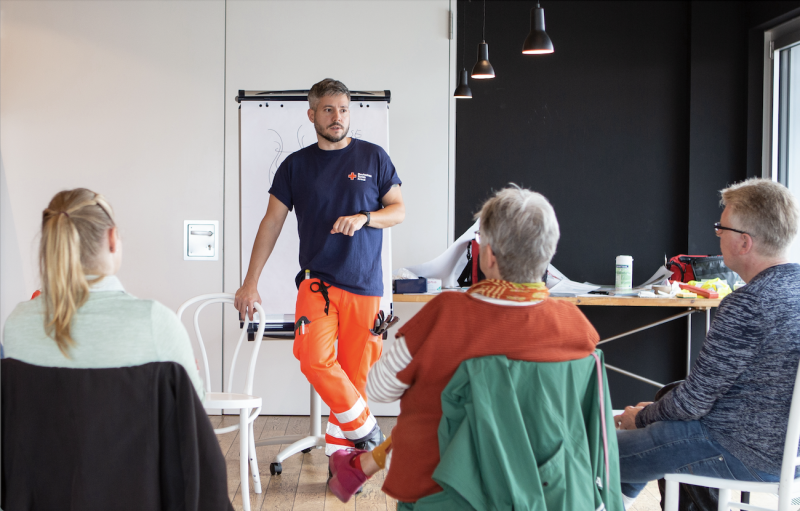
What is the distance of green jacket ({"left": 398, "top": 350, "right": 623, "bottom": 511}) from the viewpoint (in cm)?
117

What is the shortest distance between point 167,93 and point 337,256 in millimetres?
2106

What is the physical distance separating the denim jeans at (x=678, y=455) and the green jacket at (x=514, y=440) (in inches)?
17.0

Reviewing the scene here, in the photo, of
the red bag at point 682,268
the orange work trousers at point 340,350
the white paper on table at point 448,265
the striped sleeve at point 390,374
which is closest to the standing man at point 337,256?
the orange work trousers at point 340,350

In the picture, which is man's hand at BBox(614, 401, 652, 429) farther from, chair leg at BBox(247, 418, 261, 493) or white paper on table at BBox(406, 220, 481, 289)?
white paper on table at BBox(406, 220, 481, 289)

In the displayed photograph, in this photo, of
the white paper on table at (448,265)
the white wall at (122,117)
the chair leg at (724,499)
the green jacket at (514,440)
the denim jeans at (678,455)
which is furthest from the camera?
the white wall at (122,117)

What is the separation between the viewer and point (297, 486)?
9.15 ft

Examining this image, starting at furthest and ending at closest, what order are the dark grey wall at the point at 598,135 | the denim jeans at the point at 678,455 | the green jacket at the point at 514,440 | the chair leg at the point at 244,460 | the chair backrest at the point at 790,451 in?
1. the dark grey wall at the point at 598,135
2. the chair leg at the point at 244,460
3. the denim jeans at the point at 678,455
4. the chair backrest at the point at 790,451
5. the green jacket at the point at 514,440

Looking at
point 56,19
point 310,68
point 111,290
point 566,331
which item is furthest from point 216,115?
point 566,331

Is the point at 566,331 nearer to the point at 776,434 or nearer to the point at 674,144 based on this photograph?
the point at 776,434

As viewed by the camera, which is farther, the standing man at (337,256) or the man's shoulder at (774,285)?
the standing man at (337,256)

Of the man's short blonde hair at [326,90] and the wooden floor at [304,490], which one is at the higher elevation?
the man's short blonde hair at [326,90]

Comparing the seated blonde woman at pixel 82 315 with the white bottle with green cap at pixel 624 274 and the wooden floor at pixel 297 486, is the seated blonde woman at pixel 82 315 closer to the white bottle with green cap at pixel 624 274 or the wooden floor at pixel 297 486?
the wooden floor at pixel 297 486

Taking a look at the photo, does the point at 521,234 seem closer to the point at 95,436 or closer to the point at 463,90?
the point at 95,436

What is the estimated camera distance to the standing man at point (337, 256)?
2586mm
